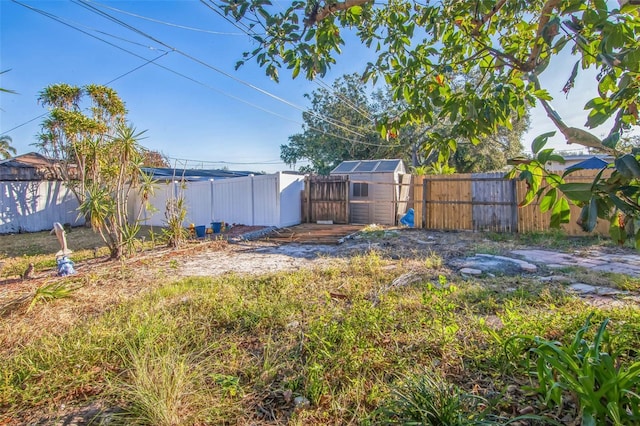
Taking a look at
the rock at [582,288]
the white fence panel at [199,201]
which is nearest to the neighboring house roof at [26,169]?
the white fence panel at [199,201]

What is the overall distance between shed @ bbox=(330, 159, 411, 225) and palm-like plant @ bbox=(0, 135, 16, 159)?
19.1m

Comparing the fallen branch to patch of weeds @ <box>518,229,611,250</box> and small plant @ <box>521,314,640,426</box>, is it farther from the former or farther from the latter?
patch of weeds @ <box>518,229,611,250</box>

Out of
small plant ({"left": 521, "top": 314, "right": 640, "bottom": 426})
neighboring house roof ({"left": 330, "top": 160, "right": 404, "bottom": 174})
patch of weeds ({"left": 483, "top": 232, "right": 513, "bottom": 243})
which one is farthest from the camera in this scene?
neighboring house roof ({"left": 330, "top": 160, "right": 404, "bottom": 174})

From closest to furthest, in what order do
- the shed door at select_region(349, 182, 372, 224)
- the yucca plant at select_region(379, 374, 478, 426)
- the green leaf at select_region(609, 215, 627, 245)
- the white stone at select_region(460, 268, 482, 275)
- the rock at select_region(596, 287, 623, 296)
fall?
1. the green leaf at select_region(609, 215, 627, 245)
2. the yucca plant at select_region(379, 374, 478, 426)
3. the rock at select_region(596, 287, 623, 296)
4. the white stone at select_region(460, 268, 482, 275)
5. the shed door at select_region(349, 182, 372, 224)

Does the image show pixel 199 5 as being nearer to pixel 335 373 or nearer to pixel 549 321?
pixel 335 373

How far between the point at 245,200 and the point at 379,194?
4.88 meters

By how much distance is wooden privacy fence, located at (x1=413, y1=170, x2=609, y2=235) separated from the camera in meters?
7.02

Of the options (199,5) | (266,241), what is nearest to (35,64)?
(199,5)

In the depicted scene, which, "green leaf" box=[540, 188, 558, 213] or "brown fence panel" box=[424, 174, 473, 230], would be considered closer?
"green leaf" box=[540, 188, 558, 213]

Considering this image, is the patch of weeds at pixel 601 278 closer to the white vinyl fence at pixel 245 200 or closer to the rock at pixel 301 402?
the rock at pixel 301 402

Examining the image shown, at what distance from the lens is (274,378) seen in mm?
1750

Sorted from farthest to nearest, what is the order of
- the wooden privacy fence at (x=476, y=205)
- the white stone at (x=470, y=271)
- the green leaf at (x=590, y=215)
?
1. the wooden privacy fence at (x=476, y=205)
2. the white stone at (x=470, y=271)
3. the green leaf at (x=590, y=215)

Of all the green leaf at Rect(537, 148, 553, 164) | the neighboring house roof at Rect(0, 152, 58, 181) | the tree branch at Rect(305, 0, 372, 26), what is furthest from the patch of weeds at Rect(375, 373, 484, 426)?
the neighboring house roof at Rect(0, 152, 58, 181)

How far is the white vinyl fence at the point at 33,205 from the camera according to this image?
9555 millimetres
